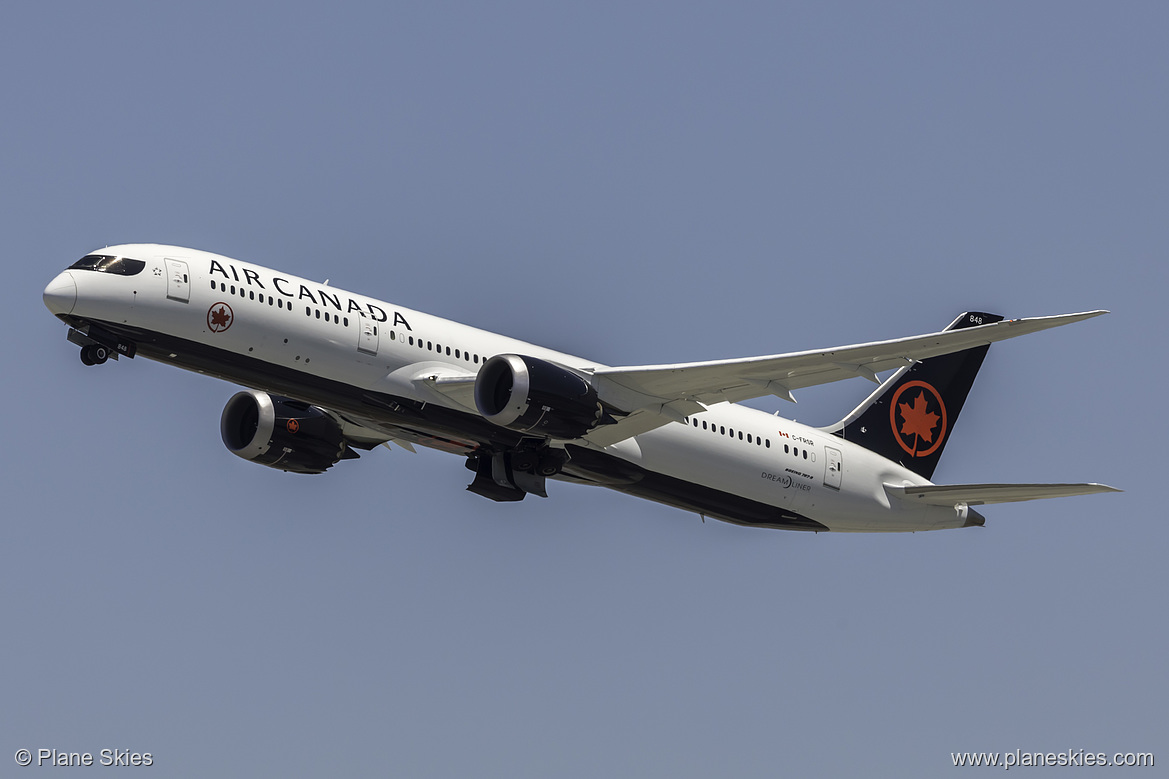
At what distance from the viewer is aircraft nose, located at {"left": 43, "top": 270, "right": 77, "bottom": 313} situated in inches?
1395

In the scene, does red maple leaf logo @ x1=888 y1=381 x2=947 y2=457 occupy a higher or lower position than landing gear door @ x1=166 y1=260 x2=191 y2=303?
lower

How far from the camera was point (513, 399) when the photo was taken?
38.0 meters

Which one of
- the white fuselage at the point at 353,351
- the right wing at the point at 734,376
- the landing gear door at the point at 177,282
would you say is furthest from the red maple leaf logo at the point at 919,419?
the landing gear door at the point at 177,282

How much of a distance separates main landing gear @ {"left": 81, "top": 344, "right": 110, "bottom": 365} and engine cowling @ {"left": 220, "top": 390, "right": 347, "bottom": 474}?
8669 millimetres

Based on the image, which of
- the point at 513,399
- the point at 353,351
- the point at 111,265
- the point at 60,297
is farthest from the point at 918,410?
the point at 60,297

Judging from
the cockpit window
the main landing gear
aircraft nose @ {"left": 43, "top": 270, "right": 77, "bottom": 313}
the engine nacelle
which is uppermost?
the cockpit window

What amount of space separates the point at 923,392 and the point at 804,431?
614 centimetres

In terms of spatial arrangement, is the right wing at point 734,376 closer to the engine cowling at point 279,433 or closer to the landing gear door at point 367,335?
the landing gear door at point 367,335

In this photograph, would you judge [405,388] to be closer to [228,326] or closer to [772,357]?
[228,326]

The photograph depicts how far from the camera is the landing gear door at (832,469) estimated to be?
46312 mm

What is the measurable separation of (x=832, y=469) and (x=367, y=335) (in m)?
16.0

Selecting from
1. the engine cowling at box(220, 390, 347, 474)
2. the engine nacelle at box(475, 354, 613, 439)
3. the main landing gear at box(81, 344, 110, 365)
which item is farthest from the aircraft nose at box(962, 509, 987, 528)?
the main landing gear at box(81, 344, 110, 365)

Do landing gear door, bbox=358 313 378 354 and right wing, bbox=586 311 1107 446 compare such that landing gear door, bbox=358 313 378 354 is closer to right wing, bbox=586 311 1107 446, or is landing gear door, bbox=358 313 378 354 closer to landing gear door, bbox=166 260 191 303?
landing gear door, bbox=166 260 191 303

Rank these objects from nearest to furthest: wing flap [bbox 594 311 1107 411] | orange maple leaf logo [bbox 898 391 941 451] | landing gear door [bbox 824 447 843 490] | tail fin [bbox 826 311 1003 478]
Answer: wing flap [bbox 594 311 1107 411] < landing gear door [bbox 824 447 843 490] < tail fin [bbox 826 311 1003 478] < orange maple leaf logo [bbox 898 391 941 451]
